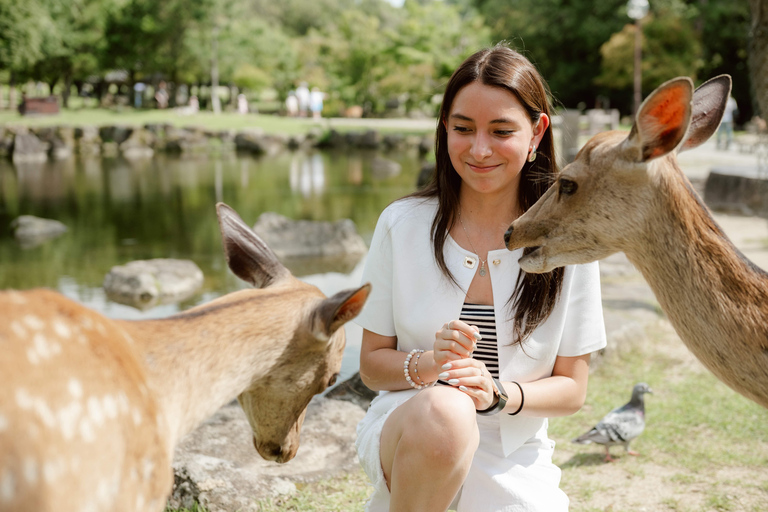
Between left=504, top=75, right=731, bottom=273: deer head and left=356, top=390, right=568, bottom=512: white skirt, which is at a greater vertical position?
left=504, top=75, right=731, bottom=273: deer head

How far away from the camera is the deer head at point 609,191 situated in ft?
7.02

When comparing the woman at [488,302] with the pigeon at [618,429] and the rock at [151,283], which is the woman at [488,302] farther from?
the rock at [151,283]

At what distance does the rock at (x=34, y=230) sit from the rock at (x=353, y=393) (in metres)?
8.10

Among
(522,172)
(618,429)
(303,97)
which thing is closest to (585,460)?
(618,429)

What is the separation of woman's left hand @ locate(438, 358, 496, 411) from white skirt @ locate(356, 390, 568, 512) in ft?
1.02

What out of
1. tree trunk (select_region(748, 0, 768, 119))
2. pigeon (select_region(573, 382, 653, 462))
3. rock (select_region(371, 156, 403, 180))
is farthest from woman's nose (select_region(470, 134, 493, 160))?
rock (select_region(371, 156, 403, 180))

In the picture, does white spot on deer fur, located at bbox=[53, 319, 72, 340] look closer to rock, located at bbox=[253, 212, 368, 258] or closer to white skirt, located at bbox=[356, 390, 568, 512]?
white skirt, located at bbox=[356, 390, 568, 512]

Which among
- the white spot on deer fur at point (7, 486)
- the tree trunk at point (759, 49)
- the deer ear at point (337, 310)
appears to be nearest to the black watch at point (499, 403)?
the deer ear at point (337, 310)

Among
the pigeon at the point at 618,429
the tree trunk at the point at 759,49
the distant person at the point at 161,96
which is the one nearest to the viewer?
the pigeon at the point at 618,429

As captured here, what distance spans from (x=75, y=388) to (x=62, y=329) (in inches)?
6.2

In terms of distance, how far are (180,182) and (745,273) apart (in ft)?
57.4

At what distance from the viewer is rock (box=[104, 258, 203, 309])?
806cm

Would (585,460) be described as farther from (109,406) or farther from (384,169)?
(384,169)

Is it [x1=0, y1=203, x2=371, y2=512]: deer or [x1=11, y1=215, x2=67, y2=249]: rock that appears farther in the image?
[x1=11, y1=215, x2=67, y2=249]: rock
